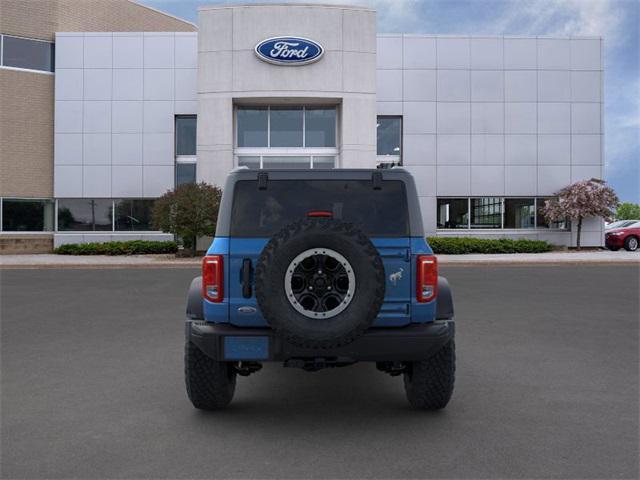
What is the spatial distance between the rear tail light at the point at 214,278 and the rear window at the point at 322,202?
0.39 meters

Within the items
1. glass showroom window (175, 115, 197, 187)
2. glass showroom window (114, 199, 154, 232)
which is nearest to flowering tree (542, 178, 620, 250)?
glass showroom window (175, 115, 197, 187)

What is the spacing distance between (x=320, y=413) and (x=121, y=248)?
2202cm

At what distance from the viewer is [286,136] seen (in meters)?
26.2

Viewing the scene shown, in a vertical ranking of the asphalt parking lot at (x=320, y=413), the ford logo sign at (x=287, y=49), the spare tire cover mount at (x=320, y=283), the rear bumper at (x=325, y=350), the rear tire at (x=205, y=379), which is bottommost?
the asphalt parking lot at (x=320, y=413)

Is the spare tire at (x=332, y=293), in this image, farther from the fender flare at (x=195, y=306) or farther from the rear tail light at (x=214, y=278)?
the fender flare at (x=195, y=306)

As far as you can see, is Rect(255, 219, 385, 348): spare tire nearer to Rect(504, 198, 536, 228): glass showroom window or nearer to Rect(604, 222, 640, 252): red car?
Rect(504, 198, 536, 228): glass showroom window

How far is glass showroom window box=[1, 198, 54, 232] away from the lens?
2664 centimetres

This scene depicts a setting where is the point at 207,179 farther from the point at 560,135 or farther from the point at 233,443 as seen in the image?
the point at 233,443

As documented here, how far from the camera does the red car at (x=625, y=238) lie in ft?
89.6

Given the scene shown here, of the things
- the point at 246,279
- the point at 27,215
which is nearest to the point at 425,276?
the point at 246,279

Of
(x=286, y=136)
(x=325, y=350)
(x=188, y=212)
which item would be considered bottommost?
(x=325, y=350)

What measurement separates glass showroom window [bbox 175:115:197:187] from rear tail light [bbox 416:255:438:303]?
24602 mm

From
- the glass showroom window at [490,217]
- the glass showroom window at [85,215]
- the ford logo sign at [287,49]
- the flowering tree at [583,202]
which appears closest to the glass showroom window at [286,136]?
the ford logo sign at [287,49]

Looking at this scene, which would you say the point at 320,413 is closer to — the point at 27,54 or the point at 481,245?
the point at 481,245
